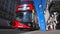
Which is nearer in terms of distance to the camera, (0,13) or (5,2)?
(0,13)

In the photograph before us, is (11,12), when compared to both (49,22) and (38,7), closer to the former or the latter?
(49,22)

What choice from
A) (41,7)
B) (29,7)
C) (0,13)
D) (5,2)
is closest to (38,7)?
(41,7)

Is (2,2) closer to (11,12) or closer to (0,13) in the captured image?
(0,13)

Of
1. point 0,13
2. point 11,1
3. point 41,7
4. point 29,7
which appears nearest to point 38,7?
point 41,7

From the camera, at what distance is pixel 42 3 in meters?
14.2

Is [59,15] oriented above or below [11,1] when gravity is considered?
below

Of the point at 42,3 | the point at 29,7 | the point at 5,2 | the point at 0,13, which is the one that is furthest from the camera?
the point at 5,2

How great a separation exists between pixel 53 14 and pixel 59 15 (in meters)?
1.06

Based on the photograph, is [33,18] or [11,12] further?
[11,12]

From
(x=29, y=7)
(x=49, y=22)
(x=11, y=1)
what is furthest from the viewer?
(x=11, y=1)

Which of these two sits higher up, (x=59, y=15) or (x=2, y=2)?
(x=2, y=2)

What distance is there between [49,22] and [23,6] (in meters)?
4.58

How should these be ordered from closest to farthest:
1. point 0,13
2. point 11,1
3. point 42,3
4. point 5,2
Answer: point 42,3 < point 0,13 < point 5,2 < point 11,1

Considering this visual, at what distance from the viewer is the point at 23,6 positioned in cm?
2241
